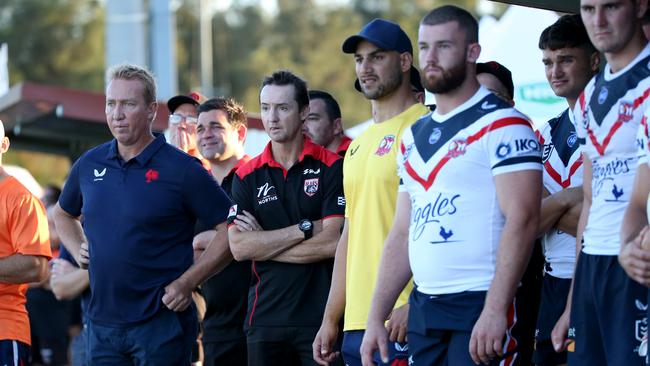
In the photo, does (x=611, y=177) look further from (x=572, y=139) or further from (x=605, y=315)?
(x=572, y=139)

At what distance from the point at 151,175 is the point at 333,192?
1133 mm

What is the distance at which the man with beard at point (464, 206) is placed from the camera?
18.3 feet

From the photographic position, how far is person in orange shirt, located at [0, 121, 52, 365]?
780 centimetres

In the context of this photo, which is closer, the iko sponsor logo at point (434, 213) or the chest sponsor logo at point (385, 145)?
the iko sponsor logo at point (434, 213)

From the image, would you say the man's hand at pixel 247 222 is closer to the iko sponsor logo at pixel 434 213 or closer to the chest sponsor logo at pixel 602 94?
the iko sponsor logo at pixel 434 213

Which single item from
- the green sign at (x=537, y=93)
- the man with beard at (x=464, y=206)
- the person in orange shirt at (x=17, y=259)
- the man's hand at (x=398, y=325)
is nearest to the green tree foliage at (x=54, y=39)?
the green sign at (x=537, y=93)

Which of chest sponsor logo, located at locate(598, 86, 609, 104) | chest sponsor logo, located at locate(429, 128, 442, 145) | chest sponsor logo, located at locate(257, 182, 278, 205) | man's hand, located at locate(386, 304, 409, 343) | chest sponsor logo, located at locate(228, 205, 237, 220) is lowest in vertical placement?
man's hand, located at locate(386, 304, 409, 343)

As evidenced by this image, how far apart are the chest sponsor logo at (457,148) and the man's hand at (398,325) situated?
98 cm

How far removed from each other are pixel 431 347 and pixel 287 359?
2.17 metres

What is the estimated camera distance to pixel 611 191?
552 cm

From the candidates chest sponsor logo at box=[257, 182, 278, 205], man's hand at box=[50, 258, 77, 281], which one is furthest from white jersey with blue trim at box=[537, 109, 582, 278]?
man's hand at box=[50, 258, 77, 281]

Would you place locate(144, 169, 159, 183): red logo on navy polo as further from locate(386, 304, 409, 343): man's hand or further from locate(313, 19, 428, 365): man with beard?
locate(386, 304, 409, 343): man's hand

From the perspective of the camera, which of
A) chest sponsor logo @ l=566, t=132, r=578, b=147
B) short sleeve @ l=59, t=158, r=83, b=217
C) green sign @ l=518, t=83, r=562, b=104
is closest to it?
chest sponsor logo @ l=566, t=132, r=578, b=147

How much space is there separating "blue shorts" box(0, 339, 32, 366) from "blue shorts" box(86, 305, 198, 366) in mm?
462
